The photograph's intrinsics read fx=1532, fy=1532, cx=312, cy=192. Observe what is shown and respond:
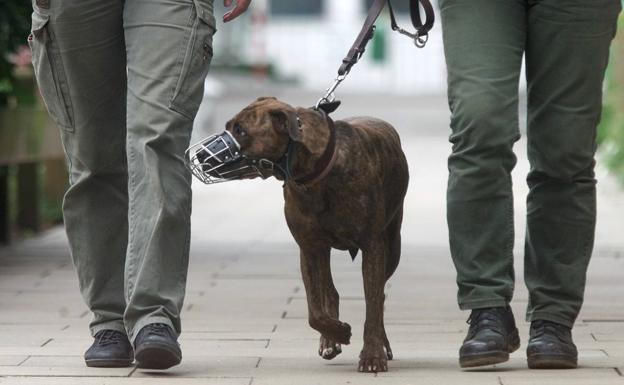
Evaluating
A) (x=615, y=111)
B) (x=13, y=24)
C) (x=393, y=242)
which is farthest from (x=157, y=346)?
(x=615, y=111)

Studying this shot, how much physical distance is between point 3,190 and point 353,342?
5.00 metres

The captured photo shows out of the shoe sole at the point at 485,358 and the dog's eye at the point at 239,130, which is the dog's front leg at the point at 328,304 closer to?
the shoe sole at the point at 485,358

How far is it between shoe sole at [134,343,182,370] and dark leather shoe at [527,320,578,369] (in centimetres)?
109

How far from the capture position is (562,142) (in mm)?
4742

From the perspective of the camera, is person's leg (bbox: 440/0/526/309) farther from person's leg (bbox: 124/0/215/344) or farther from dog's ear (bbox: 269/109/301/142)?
person's leg (bbox: 124/0/215/344)

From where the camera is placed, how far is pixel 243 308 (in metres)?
6.71

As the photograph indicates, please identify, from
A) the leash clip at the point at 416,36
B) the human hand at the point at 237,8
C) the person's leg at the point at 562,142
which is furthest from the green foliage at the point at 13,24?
the person's leg at the point at 562,142

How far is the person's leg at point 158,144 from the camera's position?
14.9 ft

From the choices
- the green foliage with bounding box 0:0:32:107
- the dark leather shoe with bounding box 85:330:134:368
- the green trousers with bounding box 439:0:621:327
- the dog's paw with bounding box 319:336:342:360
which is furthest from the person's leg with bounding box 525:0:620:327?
the green foliage with bounding box 0:0:32:107

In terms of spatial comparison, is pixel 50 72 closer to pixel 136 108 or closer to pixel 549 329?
pixel 136 108

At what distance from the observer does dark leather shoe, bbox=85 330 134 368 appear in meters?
4.82

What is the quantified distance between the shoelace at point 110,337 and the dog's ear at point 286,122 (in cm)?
91

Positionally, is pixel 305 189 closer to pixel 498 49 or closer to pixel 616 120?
pixel 498 49

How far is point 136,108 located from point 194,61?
0.23 m
